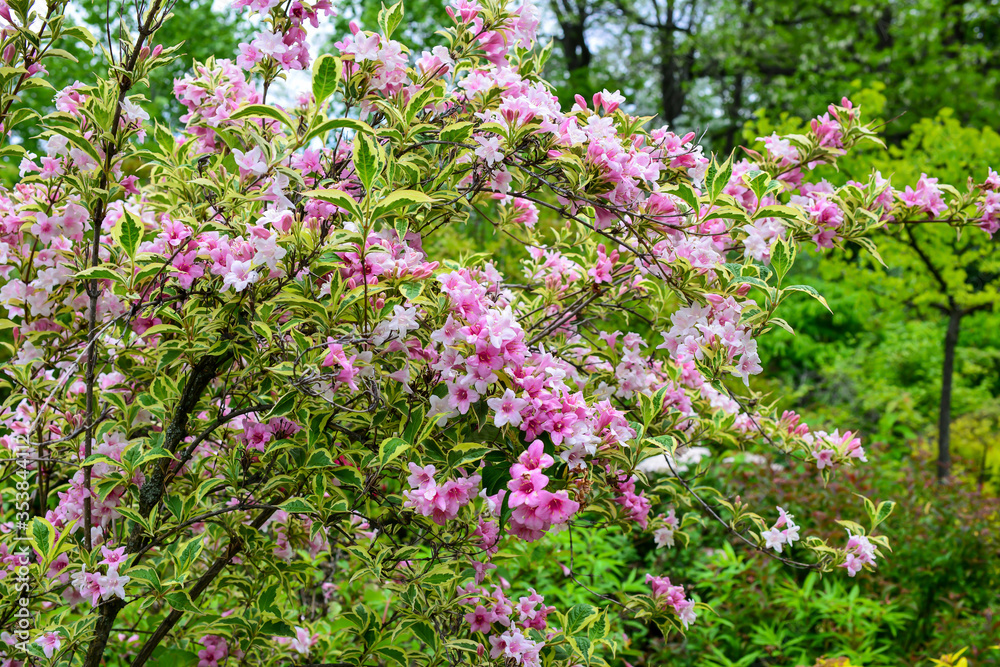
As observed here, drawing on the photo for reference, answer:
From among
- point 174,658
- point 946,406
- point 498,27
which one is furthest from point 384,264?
point 946,406

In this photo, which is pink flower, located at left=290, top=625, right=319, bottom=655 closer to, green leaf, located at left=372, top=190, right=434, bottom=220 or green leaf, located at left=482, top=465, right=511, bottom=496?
green leaf, located at left=482, top=465, right=511, bottom=496

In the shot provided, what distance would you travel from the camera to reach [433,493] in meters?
1.34

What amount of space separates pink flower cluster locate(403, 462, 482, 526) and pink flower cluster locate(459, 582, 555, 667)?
0.36 meters

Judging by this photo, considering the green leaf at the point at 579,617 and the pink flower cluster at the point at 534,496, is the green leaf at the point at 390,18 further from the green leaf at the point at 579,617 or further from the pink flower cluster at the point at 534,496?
the green leaf at the point at 579,617

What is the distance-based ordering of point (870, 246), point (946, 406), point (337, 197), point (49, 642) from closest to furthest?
point (337, 197) → point (49, 642) → point (870, 246) → point (946, 406)

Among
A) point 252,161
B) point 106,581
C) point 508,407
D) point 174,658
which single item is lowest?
point 174,658

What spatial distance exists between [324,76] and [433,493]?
79 centimetres

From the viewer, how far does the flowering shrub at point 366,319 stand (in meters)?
1.39

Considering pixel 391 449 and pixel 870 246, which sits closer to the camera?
pixel 391 449

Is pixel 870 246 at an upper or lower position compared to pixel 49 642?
upper

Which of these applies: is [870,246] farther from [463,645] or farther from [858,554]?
[463,645]

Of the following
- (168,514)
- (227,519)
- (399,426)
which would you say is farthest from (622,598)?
(168,514)

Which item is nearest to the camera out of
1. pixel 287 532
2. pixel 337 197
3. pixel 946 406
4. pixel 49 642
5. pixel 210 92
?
pixel 337 197

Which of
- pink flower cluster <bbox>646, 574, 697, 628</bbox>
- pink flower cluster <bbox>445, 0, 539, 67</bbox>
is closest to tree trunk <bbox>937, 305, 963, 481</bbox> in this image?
pink flower cluster <bbox>646, 574, 697, 628</bbox>
